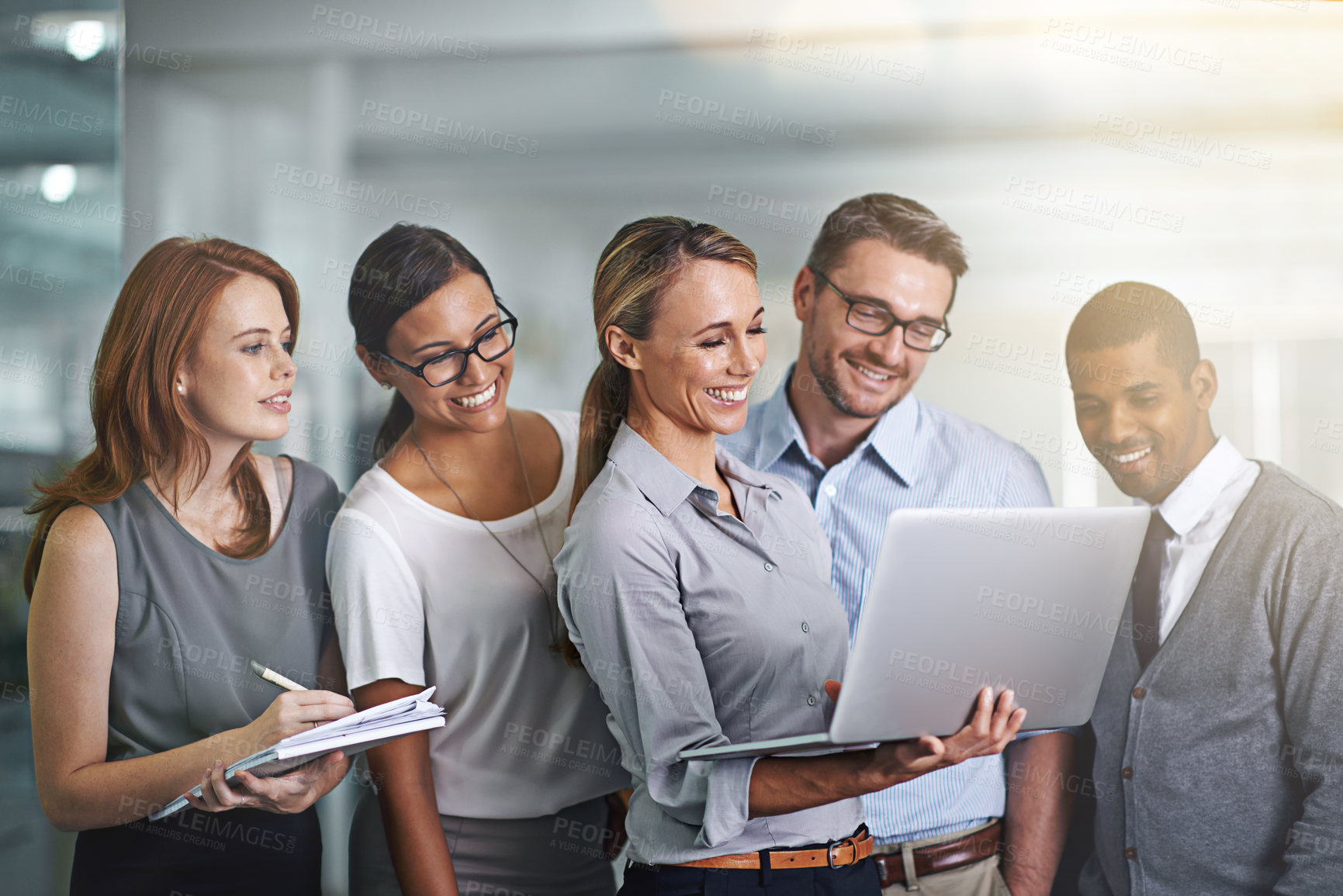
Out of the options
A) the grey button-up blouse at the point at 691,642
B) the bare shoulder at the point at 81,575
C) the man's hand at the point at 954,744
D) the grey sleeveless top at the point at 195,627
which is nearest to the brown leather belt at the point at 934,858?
the grey button-up blouse at the point at 691,642

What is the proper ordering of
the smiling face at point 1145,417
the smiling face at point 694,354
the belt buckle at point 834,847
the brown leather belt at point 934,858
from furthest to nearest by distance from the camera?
the smiling face at point 1145,417
the brown leather belt at point 934,858
the smiling face at point 694,354
the belt buckle at point 834,847

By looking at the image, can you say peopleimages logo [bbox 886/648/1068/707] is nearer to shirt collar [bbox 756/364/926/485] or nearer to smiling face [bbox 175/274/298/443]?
shirt collar [bbox 756/364/926/485]

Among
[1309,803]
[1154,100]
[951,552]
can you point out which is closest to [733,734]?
[951,552]

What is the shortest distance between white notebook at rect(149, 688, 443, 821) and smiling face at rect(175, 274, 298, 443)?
33.4 inches

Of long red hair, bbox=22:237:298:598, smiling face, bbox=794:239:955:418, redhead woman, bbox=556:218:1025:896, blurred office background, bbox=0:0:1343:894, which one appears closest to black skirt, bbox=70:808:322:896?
blurred office background, bbox=0:0:1343:894

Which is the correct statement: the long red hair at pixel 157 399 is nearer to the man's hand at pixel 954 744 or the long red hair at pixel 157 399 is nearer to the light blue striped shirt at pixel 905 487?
the light blue striped shirt at pixel 905 487

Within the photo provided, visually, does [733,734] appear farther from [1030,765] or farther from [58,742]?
[58,742]

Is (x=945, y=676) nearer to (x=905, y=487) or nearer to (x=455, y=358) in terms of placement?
(x=905, y=487)

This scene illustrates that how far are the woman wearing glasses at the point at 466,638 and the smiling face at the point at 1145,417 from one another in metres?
1.43

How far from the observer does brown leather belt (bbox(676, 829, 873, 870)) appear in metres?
1.90

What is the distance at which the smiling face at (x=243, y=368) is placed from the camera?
2.56m

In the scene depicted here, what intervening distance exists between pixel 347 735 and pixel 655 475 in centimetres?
95

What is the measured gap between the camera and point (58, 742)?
253 cm

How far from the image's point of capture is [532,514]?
2.58 meters
